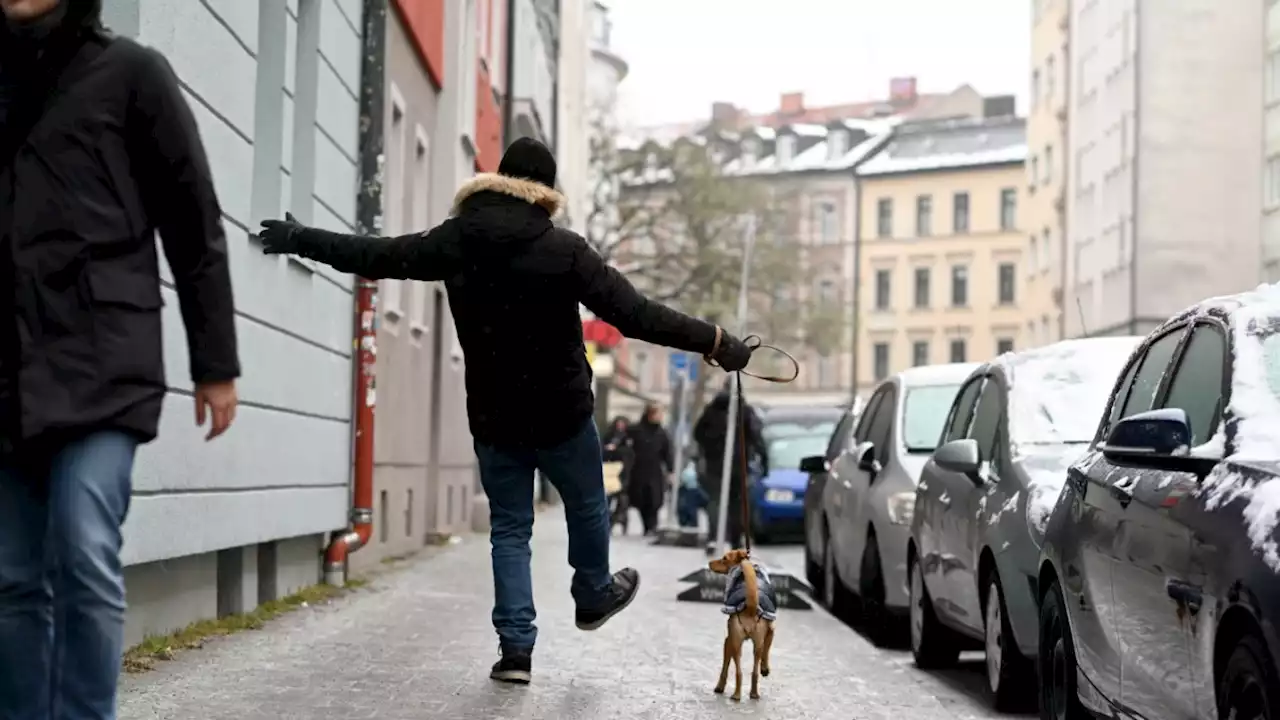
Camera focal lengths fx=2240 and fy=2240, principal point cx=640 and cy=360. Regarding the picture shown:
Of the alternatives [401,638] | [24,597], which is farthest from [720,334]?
[24,597]

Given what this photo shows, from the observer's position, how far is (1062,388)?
33.1 feet

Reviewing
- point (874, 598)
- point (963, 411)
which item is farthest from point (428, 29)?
point (963, 411)

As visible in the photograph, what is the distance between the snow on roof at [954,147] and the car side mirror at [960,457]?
3502 inches

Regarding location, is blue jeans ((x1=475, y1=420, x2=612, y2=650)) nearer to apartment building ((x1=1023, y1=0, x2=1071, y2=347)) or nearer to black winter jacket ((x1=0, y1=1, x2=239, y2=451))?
black winter jacket ((x1=0, y1=1, x2=239, y2=451))

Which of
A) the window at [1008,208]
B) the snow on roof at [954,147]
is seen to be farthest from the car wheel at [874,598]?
the snow on roof at [954,147]

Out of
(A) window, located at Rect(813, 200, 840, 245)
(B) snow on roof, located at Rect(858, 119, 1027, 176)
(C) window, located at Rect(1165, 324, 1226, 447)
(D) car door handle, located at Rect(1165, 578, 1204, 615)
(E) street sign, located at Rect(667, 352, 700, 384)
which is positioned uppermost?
(B) snow on roof, located at Rect(858, 119, 1027, 176)

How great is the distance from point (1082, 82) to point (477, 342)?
60103 mm

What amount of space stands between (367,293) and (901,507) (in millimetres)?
4361

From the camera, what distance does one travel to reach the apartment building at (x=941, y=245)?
9762 centimetres

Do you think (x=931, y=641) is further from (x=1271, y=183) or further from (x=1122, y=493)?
(x=1271, y=183)

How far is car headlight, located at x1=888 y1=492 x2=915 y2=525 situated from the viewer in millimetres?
12405

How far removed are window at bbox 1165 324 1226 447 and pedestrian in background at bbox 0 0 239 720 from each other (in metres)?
2.63

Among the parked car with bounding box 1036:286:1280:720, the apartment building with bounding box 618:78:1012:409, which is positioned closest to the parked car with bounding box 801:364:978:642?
the parked car with bounding box 1036:286:1280:720

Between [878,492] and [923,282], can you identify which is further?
[923,282]
